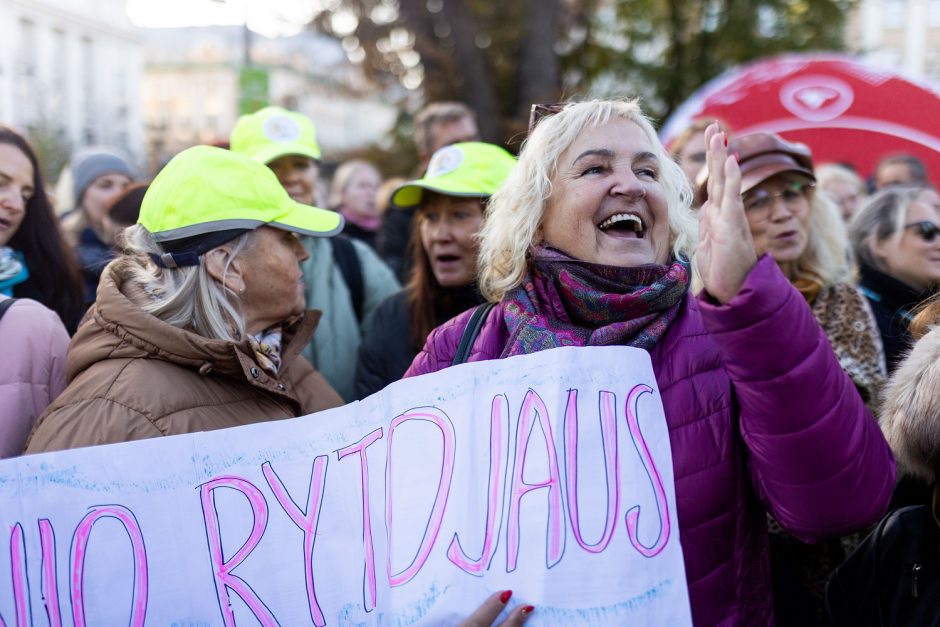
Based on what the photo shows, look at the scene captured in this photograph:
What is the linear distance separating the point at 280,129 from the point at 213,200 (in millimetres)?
1919

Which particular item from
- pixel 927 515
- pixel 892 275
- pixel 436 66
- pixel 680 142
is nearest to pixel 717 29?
pixel 436 66

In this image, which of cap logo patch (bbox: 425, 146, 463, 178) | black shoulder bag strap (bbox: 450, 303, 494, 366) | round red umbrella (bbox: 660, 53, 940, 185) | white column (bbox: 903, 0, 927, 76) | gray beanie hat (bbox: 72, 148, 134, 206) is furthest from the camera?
white column (bbox: 903, 0, 927, 76)

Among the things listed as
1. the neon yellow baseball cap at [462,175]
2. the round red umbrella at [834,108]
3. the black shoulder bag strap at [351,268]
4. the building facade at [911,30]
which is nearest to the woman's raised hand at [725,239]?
the neon yellow baseball cap at [462,175]

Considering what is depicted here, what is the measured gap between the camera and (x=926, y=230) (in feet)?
11.5

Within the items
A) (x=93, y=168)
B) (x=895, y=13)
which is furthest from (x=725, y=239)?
(x=895, y=13)

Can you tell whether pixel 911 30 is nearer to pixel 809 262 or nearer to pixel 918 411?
pixel 809 262

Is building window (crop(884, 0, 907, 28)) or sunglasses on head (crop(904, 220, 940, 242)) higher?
building window (crop(884, 0, 907, 28))

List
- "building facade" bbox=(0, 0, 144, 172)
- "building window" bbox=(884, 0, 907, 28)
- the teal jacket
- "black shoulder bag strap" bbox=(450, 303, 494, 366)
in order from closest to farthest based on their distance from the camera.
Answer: "black shoulder bag strap" bbox=(450, 303, 494, 366) → the teal jacket → "building facade" bbox=(0, 0, 144, 172) → "building window" bbox=(884, 0, 907, 28)

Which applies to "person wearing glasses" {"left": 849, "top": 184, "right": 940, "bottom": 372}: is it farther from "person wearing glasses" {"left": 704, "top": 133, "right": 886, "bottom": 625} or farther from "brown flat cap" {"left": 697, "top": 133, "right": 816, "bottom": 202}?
"brown flat cap" {"left": 697, "top": 133, "right": 816, "bottom": 202}

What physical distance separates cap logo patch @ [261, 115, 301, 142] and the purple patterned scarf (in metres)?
2.35

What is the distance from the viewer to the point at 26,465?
6.35 ft

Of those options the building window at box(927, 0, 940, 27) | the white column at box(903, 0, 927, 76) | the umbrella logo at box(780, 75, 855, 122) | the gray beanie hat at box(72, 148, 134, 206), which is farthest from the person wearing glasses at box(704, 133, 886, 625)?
the building window at box(927, 0, 940, 27)

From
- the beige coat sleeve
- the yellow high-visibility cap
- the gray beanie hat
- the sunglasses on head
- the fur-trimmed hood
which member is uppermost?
the yellow high-visibility cap

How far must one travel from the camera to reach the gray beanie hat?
4797 millimetres
